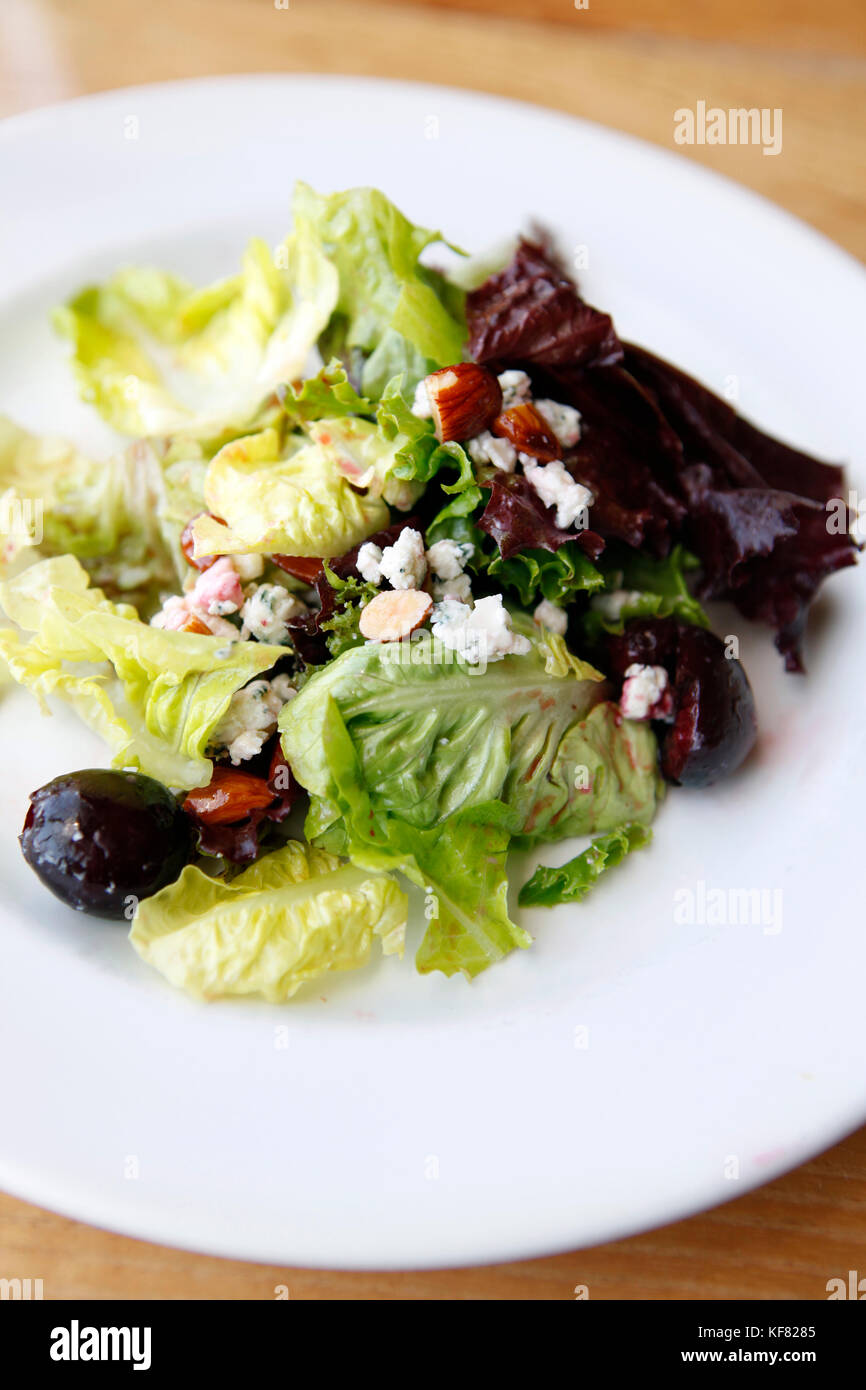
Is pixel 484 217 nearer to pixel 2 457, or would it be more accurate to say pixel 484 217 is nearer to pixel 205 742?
pixel 2 457

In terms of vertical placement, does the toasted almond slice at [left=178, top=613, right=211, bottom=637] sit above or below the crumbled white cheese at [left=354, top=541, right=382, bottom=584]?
below

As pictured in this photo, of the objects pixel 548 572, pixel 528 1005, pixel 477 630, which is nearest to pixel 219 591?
pixel 477 630

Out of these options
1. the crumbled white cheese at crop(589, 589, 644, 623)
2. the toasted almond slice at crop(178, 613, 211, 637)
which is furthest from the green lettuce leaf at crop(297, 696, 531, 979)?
the crumbled white cheese at crop(589, 589, 644, 623)

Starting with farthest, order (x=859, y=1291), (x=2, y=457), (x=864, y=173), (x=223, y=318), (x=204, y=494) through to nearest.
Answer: (x=864, y=173), (x=223, y=318), (x=2, y=457), (x=204, y=494), (x=859, y=1291)

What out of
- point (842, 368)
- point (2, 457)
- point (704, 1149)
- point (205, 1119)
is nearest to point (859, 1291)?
point (704, 1149)

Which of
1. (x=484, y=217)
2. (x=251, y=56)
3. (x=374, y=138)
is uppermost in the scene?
(x=251, y=56)

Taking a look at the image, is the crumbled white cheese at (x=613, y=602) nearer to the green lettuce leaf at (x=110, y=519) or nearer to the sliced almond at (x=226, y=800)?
the sliced almond at (x=226, y=800)

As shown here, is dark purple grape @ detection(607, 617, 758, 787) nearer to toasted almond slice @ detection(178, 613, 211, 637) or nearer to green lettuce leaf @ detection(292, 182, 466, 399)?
green lettuce leaf @ detection(292, 182, 466, 399)
